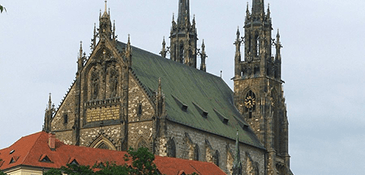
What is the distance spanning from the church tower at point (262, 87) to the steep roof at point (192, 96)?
5.13 feet

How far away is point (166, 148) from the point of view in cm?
10100

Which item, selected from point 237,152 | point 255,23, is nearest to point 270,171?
point 237,152

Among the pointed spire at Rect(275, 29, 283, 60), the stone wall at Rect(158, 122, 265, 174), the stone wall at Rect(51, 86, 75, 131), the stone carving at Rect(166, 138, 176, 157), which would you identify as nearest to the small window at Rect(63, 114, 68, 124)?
the stone wall at Rect(51, 86, 75, 131)

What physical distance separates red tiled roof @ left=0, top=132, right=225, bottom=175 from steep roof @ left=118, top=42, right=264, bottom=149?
7.05 m

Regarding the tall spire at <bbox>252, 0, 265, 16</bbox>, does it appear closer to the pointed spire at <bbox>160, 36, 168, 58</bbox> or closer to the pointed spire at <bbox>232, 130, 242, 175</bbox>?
the pointed spire at <bbox>160, 36, 168, 58</bbox>

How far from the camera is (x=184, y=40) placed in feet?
451

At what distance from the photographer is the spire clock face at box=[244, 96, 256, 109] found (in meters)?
124

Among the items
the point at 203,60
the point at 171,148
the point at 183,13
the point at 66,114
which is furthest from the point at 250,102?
the point at 66,114

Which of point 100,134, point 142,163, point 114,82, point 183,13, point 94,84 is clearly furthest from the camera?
point 183,13

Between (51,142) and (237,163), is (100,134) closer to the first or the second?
(51,142)

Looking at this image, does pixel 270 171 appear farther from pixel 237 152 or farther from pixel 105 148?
pixel 105 148

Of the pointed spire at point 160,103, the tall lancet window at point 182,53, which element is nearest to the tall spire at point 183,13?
the tall lancet window at point 182,53

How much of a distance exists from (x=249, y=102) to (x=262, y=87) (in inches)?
102

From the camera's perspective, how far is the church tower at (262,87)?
400ft
